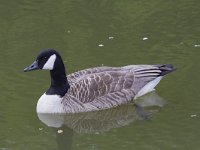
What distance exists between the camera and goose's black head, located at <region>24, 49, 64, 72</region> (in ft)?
38.6

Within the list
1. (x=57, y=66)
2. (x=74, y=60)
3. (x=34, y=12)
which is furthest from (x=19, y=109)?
(x=34, y=12)

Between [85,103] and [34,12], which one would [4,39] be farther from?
[85,103]

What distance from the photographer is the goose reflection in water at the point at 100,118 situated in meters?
11.4

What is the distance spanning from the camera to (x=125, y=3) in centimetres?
1661

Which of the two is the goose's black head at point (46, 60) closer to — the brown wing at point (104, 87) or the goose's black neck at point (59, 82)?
the goose's black neck at point (59, 82)

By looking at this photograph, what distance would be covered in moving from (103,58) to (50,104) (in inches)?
86.2

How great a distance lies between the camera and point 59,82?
1195 cm

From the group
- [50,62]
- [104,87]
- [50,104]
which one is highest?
[50,62]

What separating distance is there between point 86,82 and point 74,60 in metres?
1.72

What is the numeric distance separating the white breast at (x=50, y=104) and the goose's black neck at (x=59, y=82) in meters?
0.09

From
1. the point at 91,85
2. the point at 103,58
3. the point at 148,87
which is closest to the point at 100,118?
the point at 91,85

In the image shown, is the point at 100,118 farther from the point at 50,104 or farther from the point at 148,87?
the point at 148,87

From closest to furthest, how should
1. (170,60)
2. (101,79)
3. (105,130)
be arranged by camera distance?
(105,130) < (101,79) < (170,60)

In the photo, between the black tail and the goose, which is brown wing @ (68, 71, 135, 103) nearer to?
the goose
